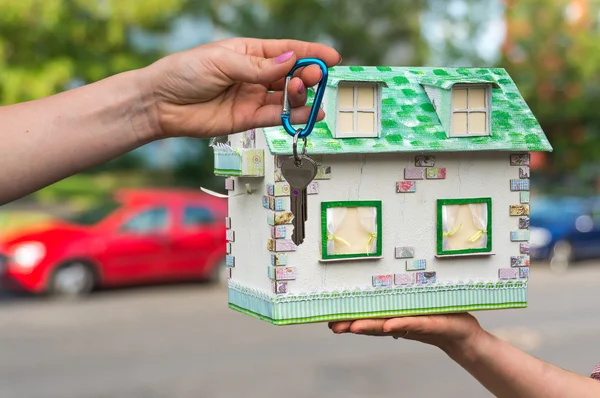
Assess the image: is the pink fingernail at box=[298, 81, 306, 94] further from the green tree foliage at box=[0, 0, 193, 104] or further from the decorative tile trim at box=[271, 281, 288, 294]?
the green tree foliage at box=[0, 0, 193, 104]

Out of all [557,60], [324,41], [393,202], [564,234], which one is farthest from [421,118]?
[557,60]

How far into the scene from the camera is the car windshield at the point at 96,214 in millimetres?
11008

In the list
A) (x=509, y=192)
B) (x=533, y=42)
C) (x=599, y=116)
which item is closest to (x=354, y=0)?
(x=533, y=42)

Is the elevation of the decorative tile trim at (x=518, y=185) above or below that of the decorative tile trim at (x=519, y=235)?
above

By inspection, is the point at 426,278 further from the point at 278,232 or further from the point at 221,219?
the point at 221,219

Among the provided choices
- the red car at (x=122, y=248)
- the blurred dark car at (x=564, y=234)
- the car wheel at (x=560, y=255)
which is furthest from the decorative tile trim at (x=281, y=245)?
the car wheel at (x=560, y=255)

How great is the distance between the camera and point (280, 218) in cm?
263

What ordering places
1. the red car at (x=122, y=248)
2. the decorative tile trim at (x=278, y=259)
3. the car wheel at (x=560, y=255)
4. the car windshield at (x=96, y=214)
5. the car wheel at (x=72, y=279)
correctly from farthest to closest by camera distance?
the car wheel at (x=560, y=255)
the car windshield at (x=96, y=214)
the car wheel at (x=72, y=279)
the red car at (x=122, y=248)
the decorative tile trim at (x=278, y=259)

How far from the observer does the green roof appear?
8.76 ft

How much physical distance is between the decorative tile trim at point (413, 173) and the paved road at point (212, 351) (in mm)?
5555

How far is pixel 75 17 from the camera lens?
11719mm

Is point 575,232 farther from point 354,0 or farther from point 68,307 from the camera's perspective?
point 68,307

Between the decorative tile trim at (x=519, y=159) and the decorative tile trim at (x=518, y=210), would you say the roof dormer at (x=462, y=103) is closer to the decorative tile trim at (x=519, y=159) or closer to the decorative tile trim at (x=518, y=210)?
the decorative tile trim at (x=519, y=159)

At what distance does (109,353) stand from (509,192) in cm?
703
